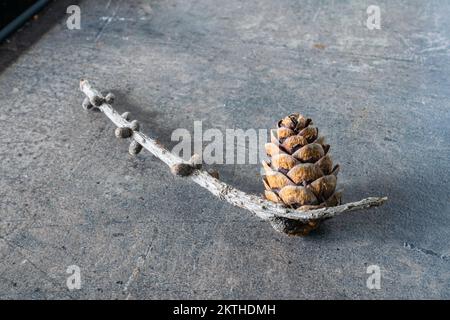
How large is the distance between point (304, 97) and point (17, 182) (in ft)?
4.47

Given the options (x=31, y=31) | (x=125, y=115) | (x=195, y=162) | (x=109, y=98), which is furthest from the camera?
(x=31, y=31)

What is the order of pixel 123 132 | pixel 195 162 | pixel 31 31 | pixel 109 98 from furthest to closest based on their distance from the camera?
pixel 31 31 < pixel 109 98 < pixel 123 132 < pixel 195 162

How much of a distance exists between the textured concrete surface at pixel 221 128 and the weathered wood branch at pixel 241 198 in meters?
0.11

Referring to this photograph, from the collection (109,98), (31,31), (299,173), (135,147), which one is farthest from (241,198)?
(31,31)

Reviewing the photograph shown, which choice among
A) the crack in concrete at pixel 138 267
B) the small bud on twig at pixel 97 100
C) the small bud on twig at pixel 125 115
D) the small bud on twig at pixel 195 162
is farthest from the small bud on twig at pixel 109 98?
the crack in concrete at pixel 138 267

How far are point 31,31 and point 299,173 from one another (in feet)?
6.71

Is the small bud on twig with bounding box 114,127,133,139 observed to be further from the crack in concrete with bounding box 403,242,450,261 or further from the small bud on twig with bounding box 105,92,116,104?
the crack in concrete with bounding box 403,242,450,261

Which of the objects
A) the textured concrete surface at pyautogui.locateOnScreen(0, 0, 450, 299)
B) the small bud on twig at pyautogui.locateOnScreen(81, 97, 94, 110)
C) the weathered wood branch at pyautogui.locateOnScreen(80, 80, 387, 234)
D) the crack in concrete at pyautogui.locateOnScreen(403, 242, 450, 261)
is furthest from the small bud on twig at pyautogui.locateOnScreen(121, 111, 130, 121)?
the crack in concrete at pyautogui.locateOnScreen(403, 242, 450, 261)

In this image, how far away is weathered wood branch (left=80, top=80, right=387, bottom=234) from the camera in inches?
56.8

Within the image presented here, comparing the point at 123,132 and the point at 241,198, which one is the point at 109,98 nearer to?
the point at 123,132

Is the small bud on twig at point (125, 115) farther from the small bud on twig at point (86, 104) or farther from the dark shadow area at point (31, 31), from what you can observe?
the dark shadow area at point (31, 31)

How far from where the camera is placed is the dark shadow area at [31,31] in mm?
2555

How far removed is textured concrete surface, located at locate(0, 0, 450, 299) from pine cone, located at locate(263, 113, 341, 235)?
0.16 metres

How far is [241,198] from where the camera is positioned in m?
1.58
